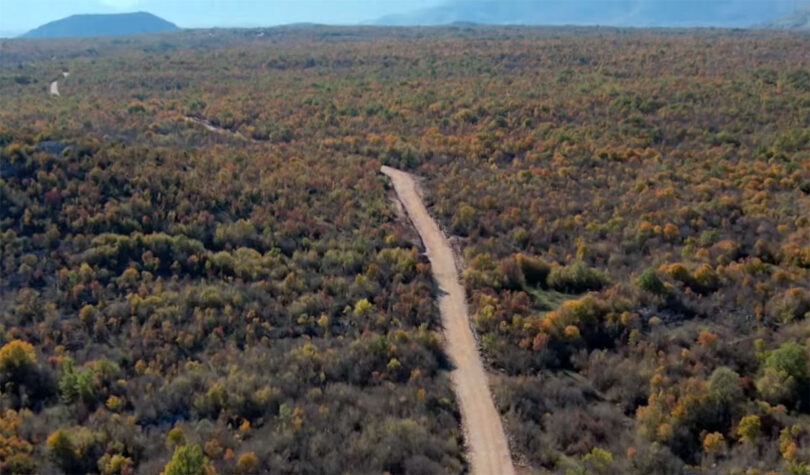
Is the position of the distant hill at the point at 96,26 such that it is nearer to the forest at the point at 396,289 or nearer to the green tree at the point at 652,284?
the forest at the point at 396,289

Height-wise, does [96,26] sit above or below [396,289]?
above

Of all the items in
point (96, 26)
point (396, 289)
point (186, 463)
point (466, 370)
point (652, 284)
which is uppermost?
point (96, 26)

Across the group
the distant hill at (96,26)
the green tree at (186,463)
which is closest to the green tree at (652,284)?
the green tree at (186,463)

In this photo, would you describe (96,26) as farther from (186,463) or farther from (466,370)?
(186,463)

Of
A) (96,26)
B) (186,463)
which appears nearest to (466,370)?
(186,463)

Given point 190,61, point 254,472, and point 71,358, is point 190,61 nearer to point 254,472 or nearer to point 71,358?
point 71,358

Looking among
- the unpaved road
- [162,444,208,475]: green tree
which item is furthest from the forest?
the unpaved road

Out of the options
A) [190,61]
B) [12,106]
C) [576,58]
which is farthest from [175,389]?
[190,61]
